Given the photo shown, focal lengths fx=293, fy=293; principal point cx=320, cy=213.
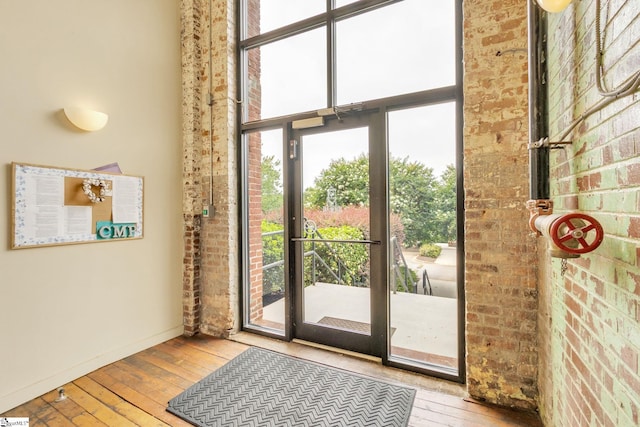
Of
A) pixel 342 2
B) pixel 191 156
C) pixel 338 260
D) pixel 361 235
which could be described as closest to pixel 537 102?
pixel 361 235

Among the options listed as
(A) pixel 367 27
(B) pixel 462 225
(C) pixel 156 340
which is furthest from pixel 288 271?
(A) pixel 367 27

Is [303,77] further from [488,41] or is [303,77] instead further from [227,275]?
[227,275]

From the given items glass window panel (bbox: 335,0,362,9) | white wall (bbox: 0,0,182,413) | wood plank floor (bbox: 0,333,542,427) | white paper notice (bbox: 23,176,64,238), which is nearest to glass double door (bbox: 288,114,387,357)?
wood plank floor (bbox: 0,333,542,427)

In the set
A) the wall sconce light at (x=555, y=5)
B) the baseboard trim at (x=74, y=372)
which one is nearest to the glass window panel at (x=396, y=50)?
the wall sconce light at (x=555, y=5)

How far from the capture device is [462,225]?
7.09 feet

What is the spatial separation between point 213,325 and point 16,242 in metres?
1.71

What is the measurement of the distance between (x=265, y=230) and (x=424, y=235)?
5.20 feet

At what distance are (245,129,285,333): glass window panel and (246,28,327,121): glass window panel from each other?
288 mm

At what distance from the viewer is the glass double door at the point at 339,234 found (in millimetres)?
2490

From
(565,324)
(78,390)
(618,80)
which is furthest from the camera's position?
(78,390)

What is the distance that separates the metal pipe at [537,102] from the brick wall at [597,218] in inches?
1.9

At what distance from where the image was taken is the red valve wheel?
0.95 metres

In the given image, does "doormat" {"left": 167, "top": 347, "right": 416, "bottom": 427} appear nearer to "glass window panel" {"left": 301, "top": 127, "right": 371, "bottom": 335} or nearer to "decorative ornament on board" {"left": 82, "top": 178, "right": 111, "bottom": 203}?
"glass window panel" {"left": 301, "top": 127, "right": 371, "bottom": 335}

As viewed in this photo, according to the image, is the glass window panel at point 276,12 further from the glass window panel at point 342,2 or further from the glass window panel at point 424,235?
the glass window panel at point 424,235
